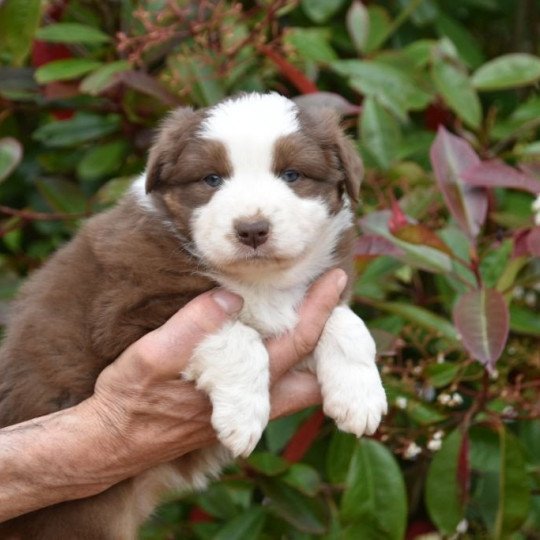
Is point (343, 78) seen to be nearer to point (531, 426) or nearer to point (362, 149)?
point (362, 149)

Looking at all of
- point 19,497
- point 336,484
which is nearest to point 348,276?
point 336,484

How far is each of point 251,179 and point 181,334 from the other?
0.47 m

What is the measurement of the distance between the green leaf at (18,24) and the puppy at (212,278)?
0.77m

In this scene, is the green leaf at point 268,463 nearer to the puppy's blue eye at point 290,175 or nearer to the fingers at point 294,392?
the fingers at point 294,392

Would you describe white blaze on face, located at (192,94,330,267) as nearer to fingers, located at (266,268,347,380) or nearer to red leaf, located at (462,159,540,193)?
fingers, located at (266,268,347,380)

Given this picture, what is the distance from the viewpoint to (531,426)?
4316 mm

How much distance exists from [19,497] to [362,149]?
1755 millimetres

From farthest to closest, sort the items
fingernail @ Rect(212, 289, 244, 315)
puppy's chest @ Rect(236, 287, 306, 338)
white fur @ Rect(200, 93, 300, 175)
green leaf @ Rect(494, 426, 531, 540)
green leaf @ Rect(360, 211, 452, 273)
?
green leaf @ Rect(494, 426, 531, 540) < green leaf @ Rect(360, 211, 452, 273) < puppy's chest @ Rect(236, 287, 306, 338) < fingernail @ Rect(212, 289, 244, 315) < white fur @ Rect(200, 93, 300, 175)

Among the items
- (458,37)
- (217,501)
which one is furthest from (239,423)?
(458,37)

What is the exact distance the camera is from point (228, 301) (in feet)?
10.8

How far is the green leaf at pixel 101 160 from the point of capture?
169 inches

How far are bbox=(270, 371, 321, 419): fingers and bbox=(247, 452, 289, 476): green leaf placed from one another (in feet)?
1.37

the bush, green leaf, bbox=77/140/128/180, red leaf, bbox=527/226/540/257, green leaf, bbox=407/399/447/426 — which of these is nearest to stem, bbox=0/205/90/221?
the bush

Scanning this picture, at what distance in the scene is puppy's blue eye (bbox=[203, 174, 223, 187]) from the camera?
10.5 feet
